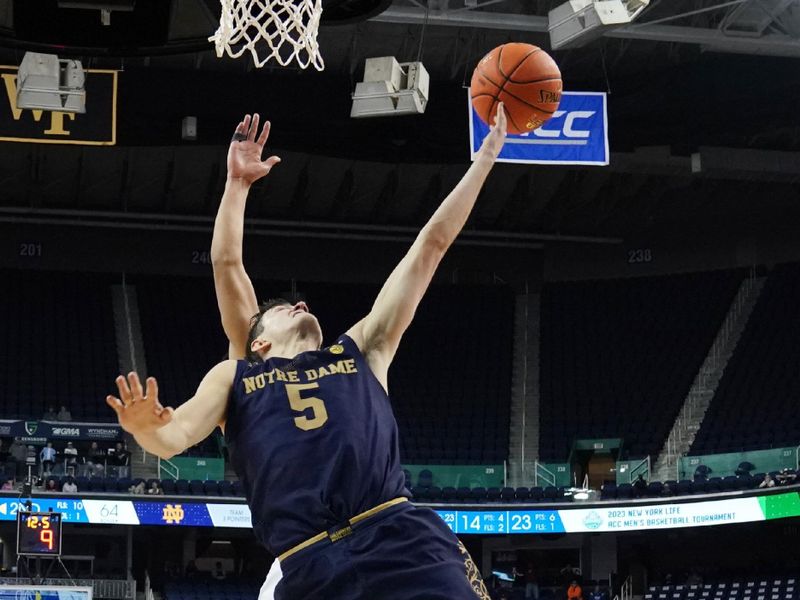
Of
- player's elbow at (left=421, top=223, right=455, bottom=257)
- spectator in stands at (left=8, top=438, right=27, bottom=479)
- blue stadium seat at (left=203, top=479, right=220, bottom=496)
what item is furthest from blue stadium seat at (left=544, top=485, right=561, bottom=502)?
player's elbow at (left=421, top=223, right=455, bottom=257)

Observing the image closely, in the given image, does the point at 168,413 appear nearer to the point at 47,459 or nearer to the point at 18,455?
the point at 47,459

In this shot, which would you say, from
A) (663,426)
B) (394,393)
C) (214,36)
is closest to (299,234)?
(394,393)

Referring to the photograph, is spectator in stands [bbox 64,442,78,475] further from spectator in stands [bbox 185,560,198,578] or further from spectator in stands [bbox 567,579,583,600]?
spectator in stands [bbox 567,579,583,600]

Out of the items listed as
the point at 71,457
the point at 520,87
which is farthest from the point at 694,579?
the point at 520,87

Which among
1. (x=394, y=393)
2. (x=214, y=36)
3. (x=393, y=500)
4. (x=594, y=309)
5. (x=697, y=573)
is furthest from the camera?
(x=594, y=309)

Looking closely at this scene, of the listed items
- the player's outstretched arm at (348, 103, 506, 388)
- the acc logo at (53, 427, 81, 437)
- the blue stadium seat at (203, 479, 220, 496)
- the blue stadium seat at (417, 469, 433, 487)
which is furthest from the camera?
the acc logo at (53, 427, 81, 437)

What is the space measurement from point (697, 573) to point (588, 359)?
537 cm

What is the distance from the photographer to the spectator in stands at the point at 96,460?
77.1ft

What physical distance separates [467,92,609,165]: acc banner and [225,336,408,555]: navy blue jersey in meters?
16.1

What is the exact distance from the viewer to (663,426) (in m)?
26.2

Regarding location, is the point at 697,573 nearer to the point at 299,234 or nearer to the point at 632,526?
the point at 632,526

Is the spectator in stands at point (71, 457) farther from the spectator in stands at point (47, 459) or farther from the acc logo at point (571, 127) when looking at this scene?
the acc logo at point (571, 127)

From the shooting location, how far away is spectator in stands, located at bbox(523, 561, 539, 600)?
944 inches

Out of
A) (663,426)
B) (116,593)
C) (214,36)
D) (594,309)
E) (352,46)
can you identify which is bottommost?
(116,593)
